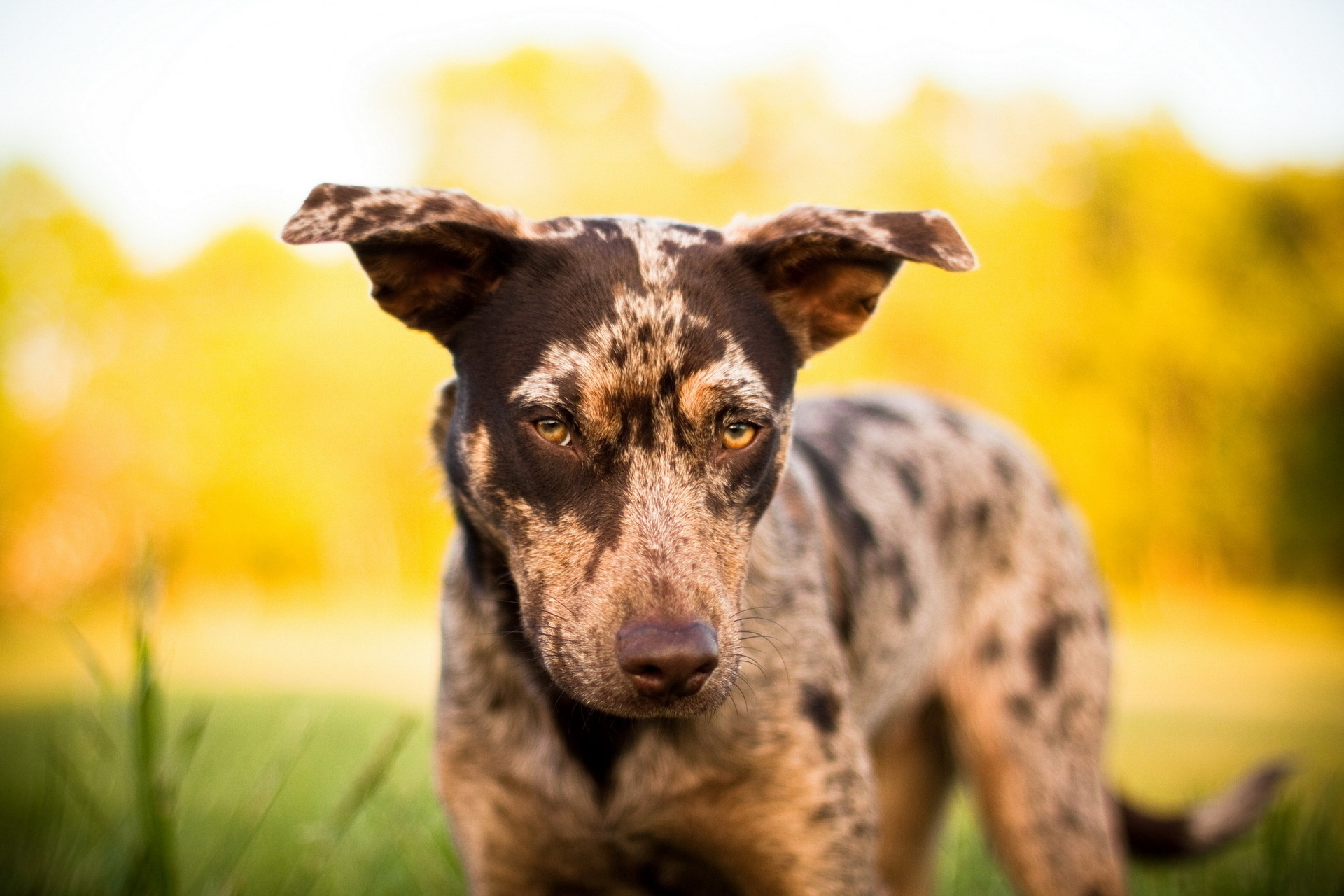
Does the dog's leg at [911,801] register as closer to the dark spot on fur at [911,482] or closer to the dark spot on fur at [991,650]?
the dark spot on fur at [991,650]

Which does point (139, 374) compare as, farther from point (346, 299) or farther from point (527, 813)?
point (527, 813)

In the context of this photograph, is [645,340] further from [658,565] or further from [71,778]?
[71,778]

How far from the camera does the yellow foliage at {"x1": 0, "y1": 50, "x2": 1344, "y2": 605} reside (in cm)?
2358

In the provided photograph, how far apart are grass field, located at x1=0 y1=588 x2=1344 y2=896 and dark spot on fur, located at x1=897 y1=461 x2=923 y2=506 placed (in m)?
2.28

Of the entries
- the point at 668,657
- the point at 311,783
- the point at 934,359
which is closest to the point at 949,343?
the point at 934,359

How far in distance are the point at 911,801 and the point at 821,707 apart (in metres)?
1.87

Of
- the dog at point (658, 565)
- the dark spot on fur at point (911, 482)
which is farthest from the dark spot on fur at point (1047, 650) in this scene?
the dark spot on fur at point (911, 482)

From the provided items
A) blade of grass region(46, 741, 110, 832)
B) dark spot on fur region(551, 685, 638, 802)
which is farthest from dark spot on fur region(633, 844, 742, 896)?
blade of grass region(46, 741, 110, 832)

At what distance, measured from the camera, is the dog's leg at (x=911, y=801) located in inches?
192

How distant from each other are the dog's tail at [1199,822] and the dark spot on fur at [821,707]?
234cm

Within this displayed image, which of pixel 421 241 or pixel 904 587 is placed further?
pixel 904 587

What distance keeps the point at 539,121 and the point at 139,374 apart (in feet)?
43.7

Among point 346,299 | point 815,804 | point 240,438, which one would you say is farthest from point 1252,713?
point 240,438

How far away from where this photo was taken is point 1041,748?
4.31 meters
